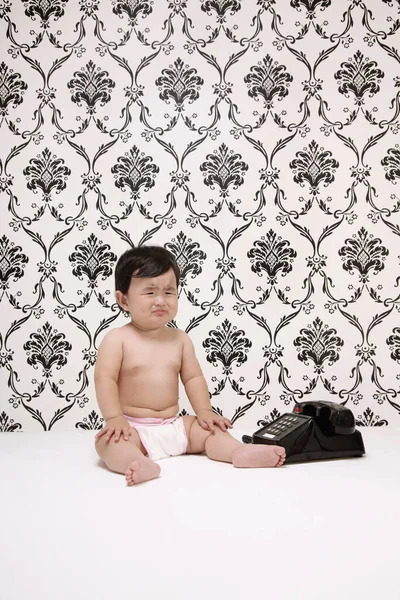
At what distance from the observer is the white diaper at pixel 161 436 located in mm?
1144

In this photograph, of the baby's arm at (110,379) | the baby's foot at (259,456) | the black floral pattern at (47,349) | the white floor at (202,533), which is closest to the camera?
the white floor at (202,533)

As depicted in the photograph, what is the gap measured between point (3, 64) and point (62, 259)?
0.63m

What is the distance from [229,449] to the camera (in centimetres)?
109

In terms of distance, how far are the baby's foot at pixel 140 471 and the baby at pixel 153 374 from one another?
5.3 inches

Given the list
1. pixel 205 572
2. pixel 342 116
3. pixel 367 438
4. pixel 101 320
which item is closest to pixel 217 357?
pixel 101 320

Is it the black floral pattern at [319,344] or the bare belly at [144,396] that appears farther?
the black floral pattern at [319,344]

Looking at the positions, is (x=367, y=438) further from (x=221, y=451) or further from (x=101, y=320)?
(x=101, y=320)

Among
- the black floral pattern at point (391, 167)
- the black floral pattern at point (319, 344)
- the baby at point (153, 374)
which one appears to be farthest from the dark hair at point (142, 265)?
the black floral pattern at point (391, 167)

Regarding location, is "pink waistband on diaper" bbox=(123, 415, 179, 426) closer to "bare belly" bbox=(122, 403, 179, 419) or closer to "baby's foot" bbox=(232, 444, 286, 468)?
"bare belly" bbox=(122, 403, 179, 419)

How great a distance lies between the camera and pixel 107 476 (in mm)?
988

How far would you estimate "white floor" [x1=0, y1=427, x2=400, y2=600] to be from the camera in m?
0.54

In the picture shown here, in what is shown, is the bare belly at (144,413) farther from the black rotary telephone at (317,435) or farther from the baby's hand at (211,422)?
the black rotary telephone at (317,435)

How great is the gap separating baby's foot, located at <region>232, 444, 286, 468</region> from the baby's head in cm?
37

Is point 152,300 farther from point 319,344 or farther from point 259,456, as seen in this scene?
point 319,344
